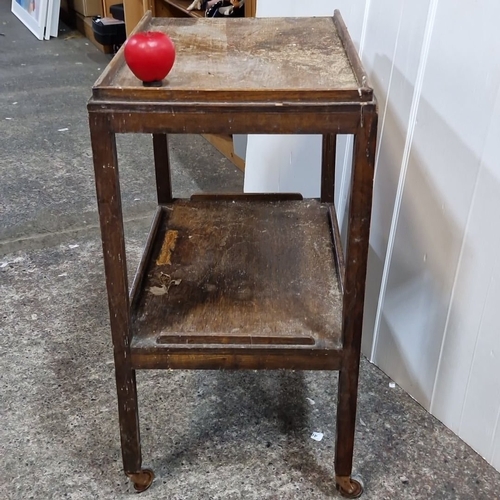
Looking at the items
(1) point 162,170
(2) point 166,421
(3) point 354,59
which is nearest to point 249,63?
(3) point 354,59

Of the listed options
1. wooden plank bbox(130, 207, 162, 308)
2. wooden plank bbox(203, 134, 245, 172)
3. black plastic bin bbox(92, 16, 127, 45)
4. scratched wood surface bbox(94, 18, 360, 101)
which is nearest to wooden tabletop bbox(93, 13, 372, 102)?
scratched wood surface bbox(94, 18, 360, 101)

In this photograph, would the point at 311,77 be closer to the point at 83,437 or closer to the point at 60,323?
the point at 83,437

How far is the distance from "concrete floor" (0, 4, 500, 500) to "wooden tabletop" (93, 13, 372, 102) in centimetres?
63

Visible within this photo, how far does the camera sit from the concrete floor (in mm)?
1066

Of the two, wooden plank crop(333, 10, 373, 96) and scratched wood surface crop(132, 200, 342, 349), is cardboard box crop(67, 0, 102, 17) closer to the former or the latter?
scratched wood surface crop(132, 200, 342, 349)

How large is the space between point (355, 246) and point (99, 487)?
1.90 ft

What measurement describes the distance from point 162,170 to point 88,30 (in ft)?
10.1

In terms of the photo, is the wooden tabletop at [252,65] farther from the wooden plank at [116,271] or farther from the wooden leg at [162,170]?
the wooden leg at [162,170]

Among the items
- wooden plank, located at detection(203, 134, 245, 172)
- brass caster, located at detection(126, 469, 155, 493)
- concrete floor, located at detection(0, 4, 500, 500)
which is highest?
brass caster, located at detection(126, 469, 155, 493)

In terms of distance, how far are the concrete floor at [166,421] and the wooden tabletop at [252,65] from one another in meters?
0.63

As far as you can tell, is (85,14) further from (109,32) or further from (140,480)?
(140,480)

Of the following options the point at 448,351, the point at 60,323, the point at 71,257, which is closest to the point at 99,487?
the point at 60,323

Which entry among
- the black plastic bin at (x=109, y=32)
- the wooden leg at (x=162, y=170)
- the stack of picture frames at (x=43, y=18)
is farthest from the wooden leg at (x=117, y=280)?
the stack of picture frames at (x=43, y=18)

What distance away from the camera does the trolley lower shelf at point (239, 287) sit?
0.93 m
